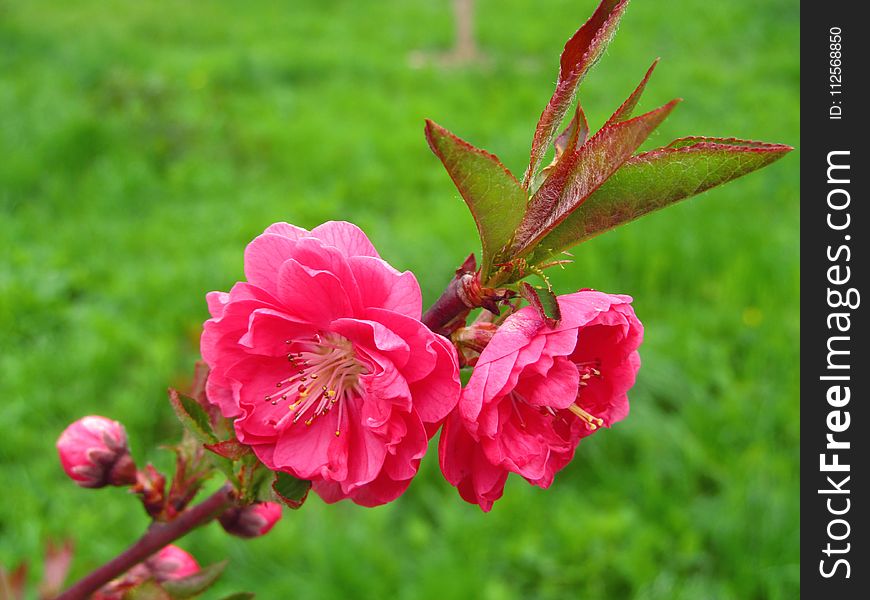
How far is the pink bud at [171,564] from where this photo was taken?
102 centimetres

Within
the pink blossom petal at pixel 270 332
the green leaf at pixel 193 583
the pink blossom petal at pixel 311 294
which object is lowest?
the green leaf at pixel 193 583

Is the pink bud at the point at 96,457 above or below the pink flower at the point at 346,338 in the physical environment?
below

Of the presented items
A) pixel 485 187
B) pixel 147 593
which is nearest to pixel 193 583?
pixel 147 593

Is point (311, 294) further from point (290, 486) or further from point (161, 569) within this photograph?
point (161, 569)

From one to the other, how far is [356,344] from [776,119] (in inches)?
172

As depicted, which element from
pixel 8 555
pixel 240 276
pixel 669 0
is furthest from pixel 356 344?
pixel 669 0

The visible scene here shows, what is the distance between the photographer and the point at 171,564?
3.38 feet

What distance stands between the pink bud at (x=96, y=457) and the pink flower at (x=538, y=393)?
46cm

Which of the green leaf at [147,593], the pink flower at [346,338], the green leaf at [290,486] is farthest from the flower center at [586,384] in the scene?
the green leaf at [147,593]

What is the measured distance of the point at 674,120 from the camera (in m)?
4.62

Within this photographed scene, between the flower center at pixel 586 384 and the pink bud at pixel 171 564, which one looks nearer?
the flower center at pixel 586 384

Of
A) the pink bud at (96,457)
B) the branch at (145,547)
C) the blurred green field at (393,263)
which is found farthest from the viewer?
the blurred green field at (393,263)

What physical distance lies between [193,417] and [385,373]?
0.60ft

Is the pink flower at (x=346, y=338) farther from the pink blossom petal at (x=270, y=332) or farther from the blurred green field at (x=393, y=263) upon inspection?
the blurred green field at (x=393, y=263)
